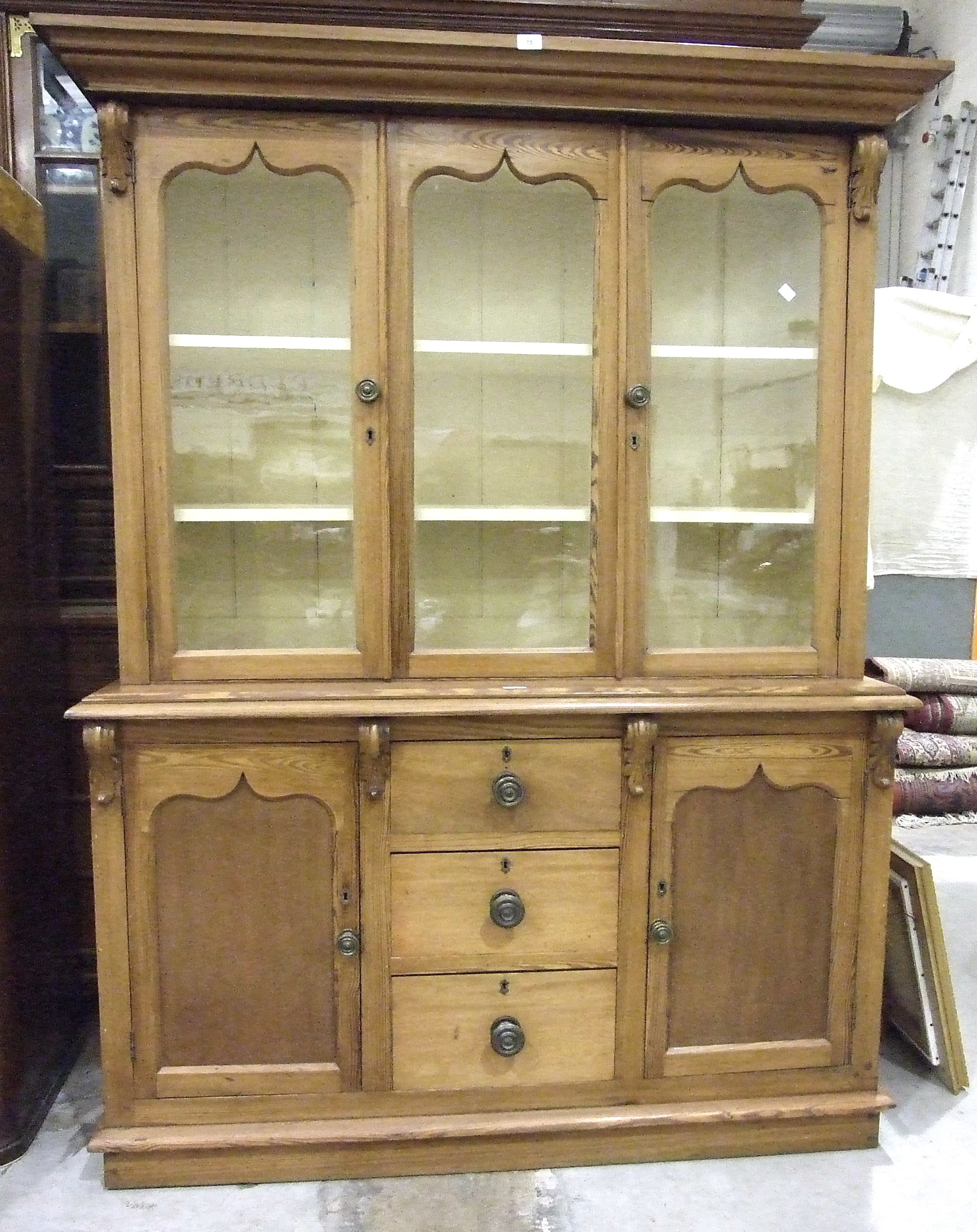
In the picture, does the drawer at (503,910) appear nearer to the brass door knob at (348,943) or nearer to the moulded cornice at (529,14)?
the brass door knob at (348,943)

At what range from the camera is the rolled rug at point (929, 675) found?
254cm

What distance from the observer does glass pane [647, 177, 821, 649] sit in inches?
55.2

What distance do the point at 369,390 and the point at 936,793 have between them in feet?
6.90

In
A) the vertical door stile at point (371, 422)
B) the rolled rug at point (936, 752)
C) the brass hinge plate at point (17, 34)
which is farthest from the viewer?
the rolled rug at point (936, 752)

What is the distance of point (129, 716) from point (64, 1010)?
0.81m

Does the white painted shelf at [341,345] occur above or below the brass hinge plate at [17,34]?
below

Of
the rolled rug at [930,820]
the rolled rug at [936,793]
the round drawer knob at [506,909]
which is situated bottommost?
the rolled rug at [930,820]

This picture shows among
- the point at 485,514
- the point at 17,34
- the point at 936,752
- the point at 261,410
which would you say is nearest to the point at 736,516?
the point at 485,514

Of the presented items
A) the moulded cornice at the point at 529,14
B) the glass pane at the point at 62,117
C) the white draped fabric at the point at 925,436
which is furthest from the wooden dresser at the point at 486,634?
the white draped fabric at the point at 925,436

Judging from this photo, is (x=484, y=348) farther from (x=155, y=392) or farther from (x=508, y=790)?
(x=508, y=790)

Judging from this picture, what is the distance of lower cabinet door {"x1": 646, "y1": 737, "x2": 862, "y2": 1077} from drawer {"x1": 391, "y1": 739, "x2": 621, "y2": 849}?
0.10 m

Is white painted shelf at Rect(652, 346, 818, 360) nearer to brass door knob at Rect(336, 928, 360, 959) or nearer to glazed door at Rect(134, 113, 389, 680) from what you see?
glazed door at Rect(134, 113, 389, 680)

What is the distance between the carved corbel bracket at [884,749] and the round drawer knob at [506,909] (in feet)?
2.04

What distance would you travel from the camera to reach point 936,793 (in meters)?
2.49
